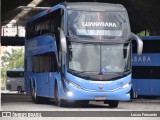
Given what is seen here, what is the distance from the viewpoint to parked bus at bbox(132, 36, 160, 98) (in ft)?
102

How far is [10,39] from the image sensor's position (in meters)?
57.7

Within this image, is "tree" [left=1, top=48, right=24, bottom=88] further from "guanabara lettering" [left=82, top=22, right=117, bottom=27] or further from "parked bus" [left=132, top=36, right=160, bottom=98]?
"guanabara lettering" [left=82, top=22, right=117, bottom=27]

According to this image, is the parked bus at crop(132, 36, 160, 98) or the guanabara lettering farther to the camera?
the parked bus at crop(132, 36, 160, 98)

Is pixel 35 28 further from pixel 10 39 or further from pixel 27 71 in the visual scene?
pixel 10 39

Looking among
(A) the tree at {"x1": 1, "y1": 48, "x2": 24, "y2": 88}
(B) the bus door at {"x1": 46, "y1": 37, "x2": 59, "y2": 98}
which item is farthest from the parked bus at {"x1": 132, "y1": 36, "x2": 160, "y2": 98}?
(A) the tree at {"x1": 1, "y1": 48, "x2": 24, "y2": 88}

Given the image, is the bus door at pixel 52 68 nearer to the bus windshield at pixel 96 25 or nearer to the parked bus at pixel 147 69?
the bus windshield at pixel 96 25

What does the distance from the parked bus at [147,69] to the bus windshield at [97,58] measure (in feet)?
34.9

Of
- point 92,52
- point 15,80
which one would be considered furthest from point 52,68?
point 15,80

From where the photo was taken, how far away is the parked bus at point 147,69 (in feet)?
102

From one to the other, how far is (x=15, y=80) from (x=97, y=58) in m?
39.6

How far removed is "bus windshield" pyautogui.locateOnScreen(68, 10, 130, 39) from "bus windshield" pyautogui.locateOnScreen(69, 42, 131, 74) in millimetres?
366

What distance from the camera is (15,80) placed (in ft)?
194

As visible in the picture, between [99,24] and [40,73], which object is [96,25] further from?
[40,73]

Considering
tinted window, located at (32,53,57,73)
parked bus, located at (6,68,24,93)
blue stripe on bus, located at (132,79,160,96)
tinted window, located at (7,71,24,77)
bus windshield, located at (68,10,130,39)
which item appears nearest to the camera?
bus windshield, located at (68,10,130,39)
